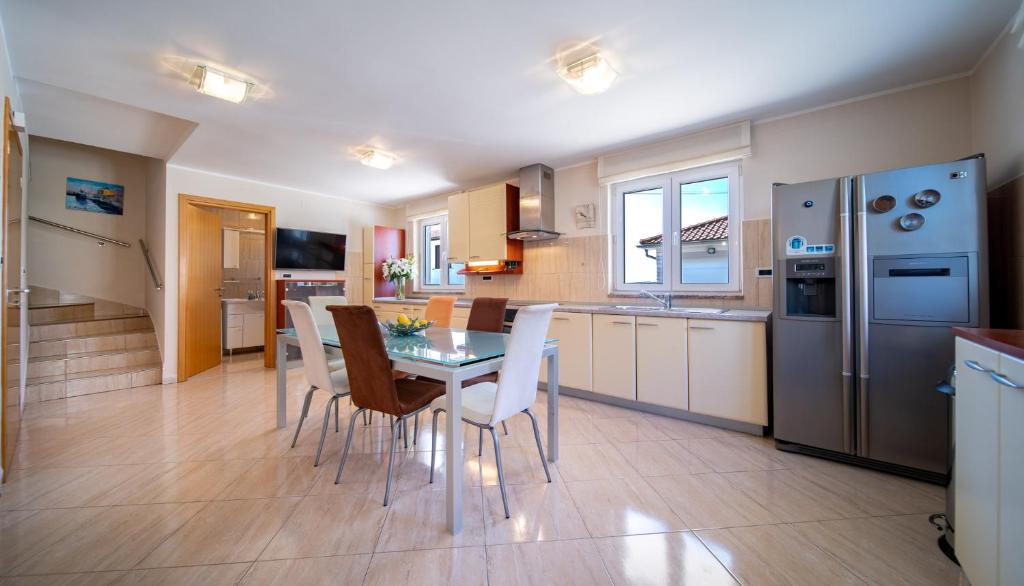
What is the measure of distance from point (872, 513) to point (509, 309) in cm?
296

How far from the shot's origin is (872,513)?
65.6 inches

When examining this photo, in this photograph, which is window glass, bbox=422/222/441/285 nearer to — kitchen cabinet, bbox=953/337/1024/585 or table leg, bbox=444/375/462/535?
table leg, bbox=444/375/462/535

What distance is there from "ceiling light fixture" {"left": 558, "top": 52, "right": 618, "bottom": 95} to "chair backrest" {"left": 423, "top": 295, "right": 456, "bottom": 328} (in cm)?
186

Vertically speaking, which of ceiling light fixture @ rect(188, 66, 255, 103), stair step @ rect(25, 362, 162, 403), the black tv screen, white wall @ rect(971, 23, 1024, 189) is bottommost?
stair step @ rect(25, 362, 162, 403)

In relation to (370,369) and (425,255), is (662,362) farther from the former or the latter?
(425,255)

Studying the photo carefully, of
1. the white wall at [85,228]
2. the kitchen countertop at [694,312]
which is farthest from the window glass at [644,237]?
the white wall at [85,228]

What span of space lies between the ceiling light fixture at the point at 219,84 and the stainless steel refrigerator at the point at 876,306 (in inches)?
134

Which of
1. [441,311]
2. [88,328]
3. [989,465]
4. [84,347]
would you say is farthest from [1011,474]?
[88,328]

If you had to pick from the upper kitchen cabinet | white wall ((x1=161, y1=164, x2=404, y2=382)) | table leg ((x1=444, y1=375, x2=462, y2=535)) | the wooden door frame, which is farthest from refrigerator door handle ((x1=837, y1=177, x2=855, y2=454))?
white wall ((x1=161, y1=164, x2=404, y2=382))

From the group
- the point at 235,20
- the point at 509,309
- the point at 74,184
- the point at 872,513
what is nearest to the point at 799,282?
the point at 872,513

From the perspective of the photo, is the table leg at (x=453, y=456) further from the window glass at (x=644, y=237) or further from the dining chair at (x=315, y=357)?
the window glass at (x=644, y=237)

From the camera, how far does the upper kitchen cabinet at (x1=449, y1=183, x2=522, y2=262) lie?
408 cm

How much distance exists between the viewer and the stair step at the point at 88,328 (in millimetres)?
3781

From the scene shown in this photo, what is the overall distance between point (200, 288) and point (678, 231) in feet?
16.9
